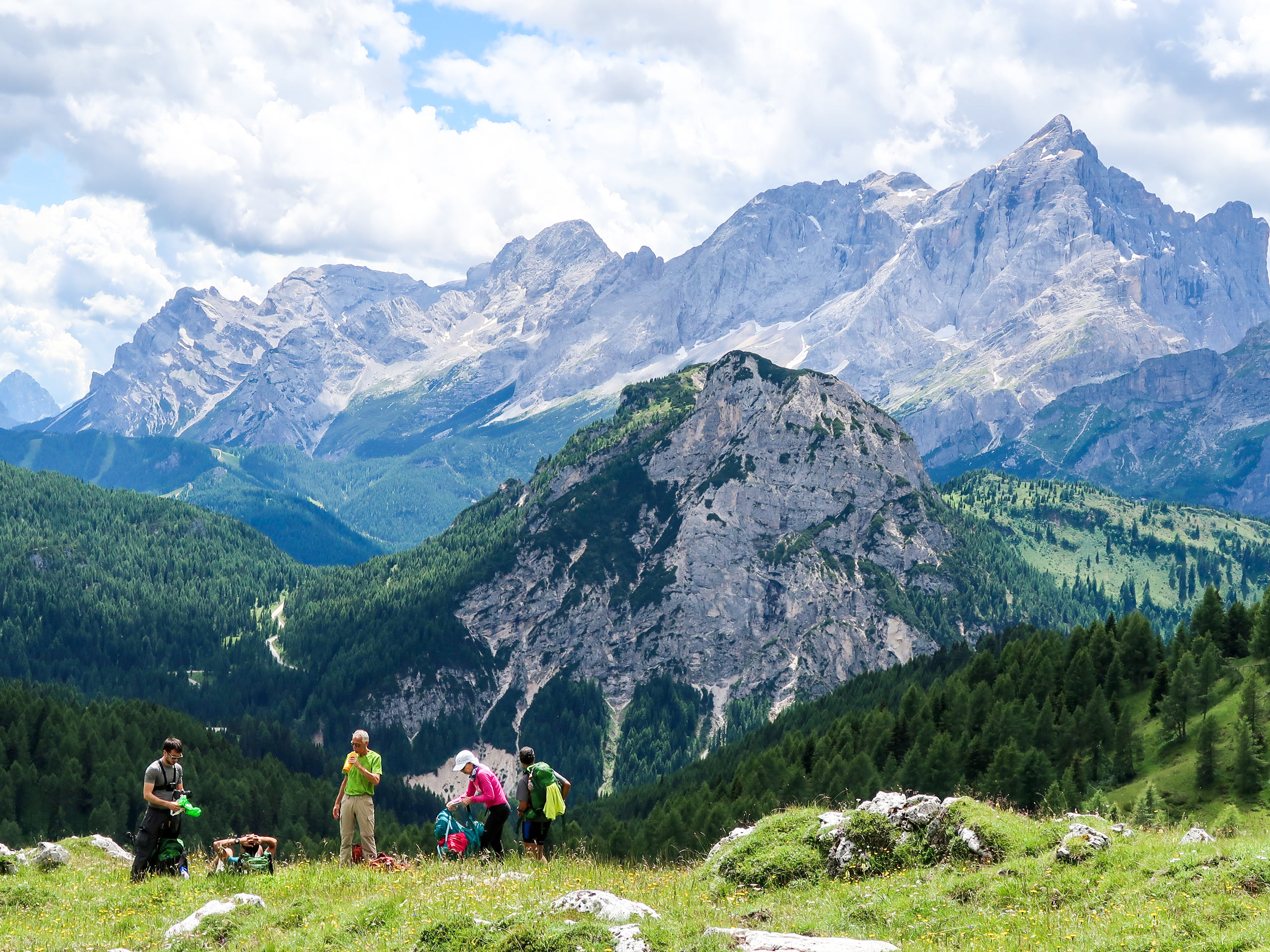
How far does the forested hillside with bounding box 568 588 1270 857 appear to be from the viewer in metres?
74.7

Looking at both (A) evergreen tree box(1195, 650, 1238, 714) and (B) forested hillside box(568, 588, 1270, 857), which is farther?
(A) evergreen tree box(1195, 650, 1238, 714)

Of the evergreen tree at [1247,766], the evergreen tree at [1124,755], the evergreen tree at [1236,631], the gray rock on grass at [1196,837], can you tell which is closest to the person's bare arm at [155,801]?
the gray rock on grass at [1196,837]

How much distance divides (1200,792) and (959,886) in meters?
56.0

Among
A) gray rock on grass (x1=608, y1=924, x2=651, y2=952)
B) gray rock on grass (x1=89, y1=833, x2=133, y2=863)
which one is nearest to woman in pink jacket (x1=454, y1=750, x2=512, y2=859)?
gray rock on grass (x1=608, y1=924, x2=651, y2=952)

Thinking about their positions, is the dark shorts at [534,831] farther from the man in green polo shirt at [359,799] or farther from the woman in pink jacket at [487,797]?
the man in green polo shirt at [359,799]

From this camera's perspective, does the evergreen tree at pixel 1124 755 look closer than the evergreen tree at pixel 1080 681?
Yes

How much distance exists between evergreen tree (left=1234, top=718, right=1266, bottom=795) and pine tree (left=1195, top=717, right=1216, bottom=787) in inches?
86.5

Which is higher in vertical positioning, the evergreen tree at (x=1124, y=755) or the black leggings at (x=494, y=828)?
the black leggings at (x=494, y=828)

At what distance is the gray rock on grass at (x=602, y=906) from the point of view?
950 inches

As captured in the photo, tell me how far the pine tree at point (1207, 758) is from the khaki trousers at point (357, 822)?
6274cm

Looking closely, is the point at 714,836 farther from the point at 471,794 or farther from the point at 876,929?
the point at 876,929

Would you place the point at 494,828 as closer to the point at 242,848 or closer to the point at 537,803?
the point at 537,803

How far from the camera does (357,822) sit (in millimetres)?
35031

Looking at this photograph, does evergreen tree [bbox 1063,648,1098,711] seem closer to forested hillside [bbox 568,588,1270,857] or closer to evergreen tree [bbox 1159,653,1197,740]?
forested hillside [bbox 568,588,1270,857]
